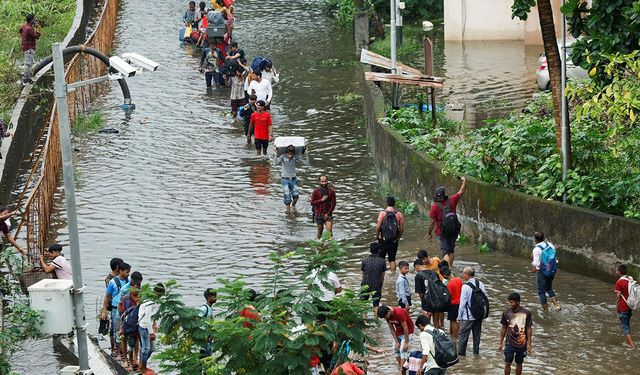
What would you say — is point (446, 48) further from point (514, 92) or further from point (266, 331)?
point (266, 331)

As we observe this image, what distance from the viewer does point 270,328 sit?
13.3 meters

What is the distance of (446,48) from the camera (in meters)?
37.0

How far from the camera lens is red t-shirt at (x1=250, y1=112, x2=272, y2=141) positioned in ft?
87.0

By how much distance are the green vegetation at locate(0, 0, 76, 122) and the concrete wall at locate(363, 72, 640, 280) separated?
343 inches

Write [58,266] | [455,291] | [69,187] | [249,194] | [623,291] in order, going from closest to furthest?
[69,187], [623,291], [455,291], [58,266], [249,194]

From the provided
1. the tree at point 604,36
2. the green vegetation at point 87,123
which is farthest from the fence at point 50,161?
the tree at point 604,36

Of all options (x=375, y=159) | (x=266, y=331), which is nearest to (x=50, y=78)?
(x=375, y=159)

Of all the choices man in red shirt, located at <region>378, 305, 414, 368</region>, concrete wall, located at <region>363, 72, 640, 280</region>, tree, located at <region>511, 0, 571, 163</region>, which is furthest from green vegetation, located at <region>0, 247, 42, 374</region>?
tree, located at <region>511, 0, 571, 163</region>

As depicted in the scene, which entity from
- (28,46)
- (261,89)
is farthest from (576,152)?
(28,46)

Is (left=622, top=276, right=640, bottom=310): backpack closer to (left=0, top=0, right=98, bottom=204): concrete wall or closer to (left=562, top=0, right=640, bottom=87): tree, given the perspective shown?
(left=562, top=0, right=640, bottom=87): tree

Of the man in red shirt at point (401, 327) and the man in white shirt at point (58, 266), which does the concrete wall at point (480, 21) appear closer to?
the man in white shirt at point (58, 266)

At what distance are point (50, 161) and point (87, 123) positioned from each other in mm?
4820

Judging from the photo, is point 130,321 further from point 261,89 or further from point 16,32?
point 16,32

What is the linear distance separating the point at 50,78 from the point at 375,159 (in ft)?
26.8
